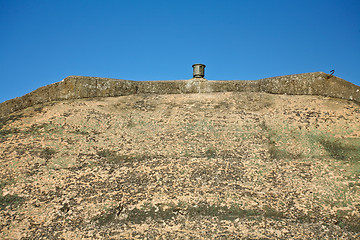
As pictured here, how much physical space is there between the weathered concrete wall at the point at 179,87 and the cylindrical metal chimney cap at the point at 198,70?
357 millimetres

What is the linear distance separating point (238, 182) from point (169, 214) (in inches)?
64.7

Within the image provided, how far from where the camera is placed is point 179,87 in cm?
1084

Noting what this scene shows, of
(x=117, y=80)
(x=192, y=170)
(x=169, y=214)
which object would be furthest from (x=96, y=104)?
(x=169, y=214)

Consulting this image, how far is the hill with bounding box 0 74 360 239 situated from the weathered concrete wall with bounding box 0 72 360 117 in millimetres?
405

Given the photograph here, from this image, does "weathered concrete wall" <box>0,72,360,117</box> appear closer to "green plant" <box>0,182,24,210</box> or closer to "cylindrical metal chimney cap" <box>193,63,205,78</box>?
"cylindrical metal chimney cap" <box>193,63,205,78</box>

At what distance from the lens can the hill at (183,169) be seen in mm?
5156

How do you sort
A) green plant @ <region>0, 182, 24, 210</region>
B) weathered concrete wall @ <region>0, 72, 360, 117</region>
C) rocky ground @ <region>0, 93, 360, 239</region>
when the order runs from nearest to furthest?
rocky ground @ <region>0, 93, 360, 239</region>, green plant @ <region>0, 182, 24, 210</region>, weathered concrete wall @ <region>0, 72, 360, 117</region>

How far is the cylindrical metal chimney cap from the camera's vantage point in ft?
36.8

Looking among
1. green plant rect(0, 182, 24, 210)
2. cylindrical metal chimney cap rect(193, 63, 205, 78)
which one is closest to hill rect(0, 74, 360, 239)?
green plant rect(0, 182, 24, 210)

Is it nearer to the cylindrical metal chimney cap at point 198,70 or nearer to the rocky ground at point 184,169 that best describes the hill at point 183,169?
the rocky ground at point 184,169

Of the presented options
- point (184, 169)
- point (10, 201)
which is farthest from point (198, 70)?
point (10, 201)

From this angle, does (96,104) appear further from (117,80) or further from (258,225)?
(258,225)

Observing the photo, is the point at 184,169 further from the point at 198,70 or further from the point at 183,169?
the point at 198,70

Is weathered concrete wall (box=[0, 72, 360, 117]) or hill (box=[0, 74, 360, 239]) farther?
weathered concrete wall (box=[0, 72, 360, 117])
